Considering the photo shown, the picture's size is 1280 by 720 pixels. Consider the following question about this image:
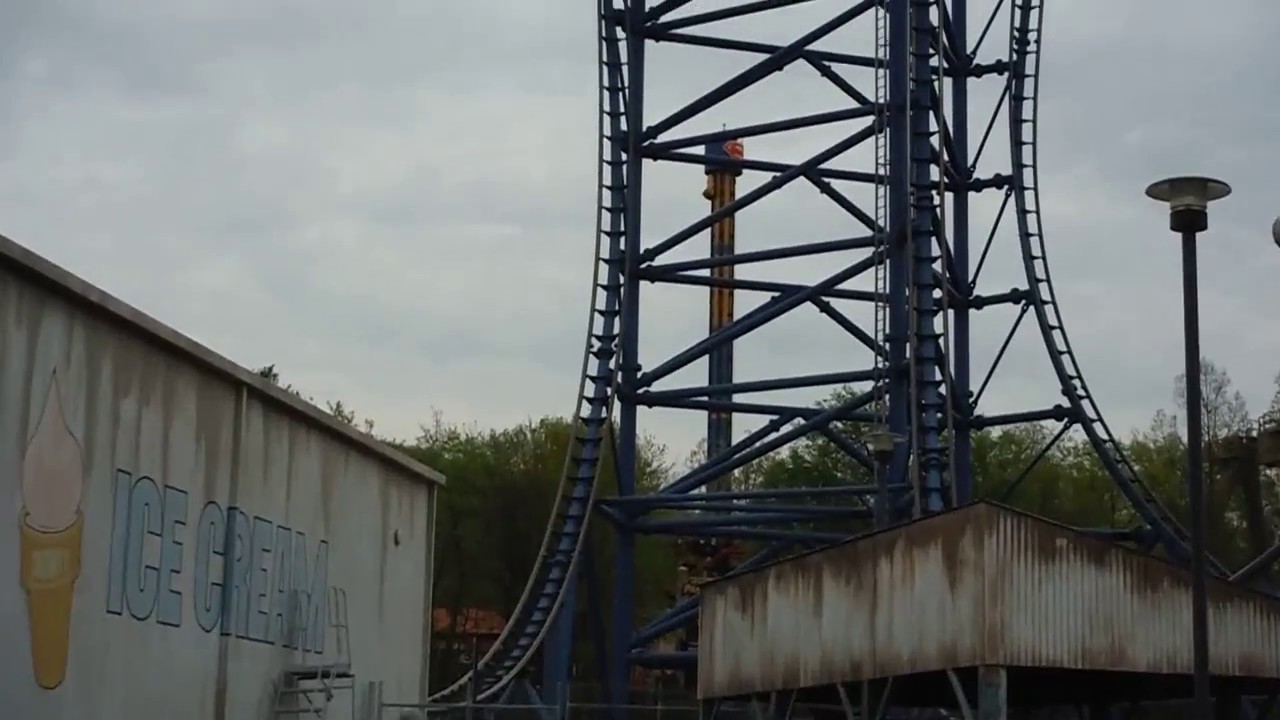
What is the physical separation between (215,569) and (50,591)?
2953mm

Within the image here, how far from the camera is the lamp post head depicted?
11789mm

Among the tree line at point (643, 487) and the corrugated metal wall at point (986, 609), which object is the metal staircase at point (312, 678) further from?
the tree line at point (643, 487)

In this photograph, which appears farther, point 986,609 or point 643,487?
point 643,487

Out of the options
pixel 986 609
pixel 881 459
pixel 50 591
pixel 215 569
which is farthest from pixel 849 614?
pixel 50 591

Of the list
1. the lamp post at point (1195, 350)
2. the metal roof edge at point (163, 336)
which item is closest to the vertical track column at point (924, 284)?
the metal roof edge at point (163, 336)

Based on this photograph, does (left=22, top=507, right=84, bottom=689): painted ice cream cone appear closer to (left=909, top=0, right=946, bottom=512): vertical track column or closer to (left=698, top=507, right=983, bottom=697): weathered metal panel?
(left=698, top=507, right=983, bottom=697): weathered metal panel

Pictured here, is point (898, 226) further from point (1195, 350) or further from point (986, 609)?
point (1195, 350)

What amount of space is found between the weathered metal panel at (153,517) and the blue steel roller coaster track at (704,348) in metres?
7.75

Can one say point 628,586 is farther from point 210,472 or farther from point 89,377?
point 89,377

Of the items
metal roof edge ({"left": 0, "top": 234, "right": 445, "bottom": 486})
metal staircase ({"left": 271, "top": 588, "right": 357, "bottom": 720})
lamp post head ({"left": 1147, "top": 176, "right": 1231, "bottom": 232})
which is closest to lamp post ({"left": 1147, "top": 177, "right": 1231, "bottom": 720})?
lamp post head ({"left": 1147, "top": 176, "right": 1231, "bottom": 232})

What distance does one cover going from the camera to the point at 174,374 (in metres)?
15.4

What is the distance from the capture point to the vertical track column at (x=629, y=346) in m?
27.5

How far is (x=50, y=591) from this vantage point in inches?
528

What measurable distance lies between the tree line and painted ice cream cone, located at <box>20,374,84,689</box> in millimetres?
34453
